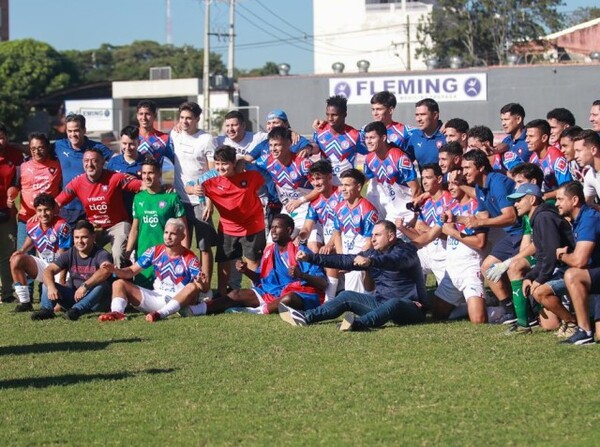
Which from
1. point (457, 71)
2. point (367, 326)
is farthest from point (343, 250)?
point (457, 71)

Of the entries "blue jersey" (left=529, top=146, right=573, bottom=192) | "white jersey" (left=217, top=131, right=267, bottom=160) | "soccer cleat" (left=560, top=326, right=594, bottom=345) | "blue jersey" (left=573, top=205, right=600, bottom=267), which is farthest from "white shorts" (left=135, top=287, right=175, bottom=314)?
"blue jersey" (left=573, top=205, right=600, bottom=267)

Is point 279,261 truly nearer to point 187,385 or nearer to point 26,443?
point 187,385

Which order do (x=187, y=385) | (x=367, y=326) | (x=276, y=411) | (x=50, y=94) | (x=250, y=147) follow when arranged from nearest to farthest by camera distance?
(x=276, y=411), (x=187, y=385), (x=367, y=326), (x=250, y=147), (x=50, y=94)

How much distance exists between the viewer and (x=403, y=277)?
1034 centimetres

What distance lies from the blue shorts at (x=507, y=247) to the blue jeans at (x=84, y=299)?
170 inches

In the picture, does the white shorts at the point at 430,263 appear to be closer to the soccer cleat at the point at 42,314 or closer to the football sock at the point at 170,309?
the football sock at the point at 170,309

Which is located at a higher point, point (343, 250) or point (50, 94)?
point (50, 94)

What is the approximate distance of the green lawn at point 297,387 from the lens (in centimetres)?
653

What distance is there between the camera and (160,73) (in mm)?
63656

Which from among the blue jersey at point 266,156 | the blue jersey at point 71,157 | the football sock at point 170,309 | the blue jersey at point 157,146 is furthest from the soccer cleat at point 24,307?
the blue jersey at point 266,156

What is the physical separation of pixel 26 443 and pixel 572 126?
267 inches

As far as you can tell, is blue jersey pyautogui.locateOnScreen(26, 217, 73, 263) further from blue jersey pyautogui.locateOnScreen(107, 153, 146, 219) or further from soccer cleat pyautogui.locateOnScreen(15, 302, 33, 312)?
blue jersey pyautogui.locateOnScreen(107, 153, 146, 219)

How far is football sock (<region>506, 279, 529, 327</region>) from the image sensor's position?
952cm

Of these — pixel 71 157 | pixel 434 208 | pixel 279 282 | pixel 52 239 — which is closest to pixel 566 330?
pixel 434 208
